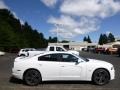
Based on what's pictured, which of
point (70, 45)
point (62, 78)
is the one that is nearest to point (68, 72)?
point (62, 78)

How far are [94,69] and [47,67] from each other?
1981 mm

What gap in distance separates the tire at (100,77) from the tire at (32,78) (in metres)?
2.31

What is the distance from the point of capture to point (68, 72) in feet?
47.0

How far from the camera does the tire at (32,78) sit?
46.4 ft

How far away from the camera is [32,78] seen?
558 inches

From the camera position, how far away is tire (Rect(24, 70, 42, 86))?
46.4 ft

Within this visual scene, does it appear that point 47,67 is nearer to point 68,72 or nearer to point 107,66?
point 68,72

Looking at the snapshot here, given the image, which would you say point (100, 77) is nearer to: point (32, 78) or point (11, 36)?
point (32, 78)

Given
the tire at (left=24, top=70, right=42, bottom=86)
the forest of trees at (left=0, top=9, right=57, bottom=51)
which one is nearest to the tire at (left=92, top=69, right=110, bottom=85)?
the tire at (left=24, top=70, right=42, bottom=86)

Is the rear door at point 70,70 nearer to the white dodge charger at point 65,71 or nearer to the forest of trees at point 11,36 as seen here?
the white dodge charger at point 65,71

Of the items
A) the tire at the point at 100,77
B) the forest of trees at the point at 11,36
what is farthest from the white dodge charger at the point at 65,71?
the forest of trees at the point at 11,36

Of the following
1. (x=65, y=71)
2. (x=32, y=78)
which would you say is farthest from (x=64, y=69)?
(x=32, y=78)

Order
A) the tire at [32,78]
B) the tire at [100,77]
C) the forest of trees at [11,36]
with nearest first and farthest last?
the tire at [32,78], the tire at [100,77], the forest of trees at [11,36]

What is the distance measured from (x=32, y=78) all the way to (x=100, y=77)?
284 centimetres
